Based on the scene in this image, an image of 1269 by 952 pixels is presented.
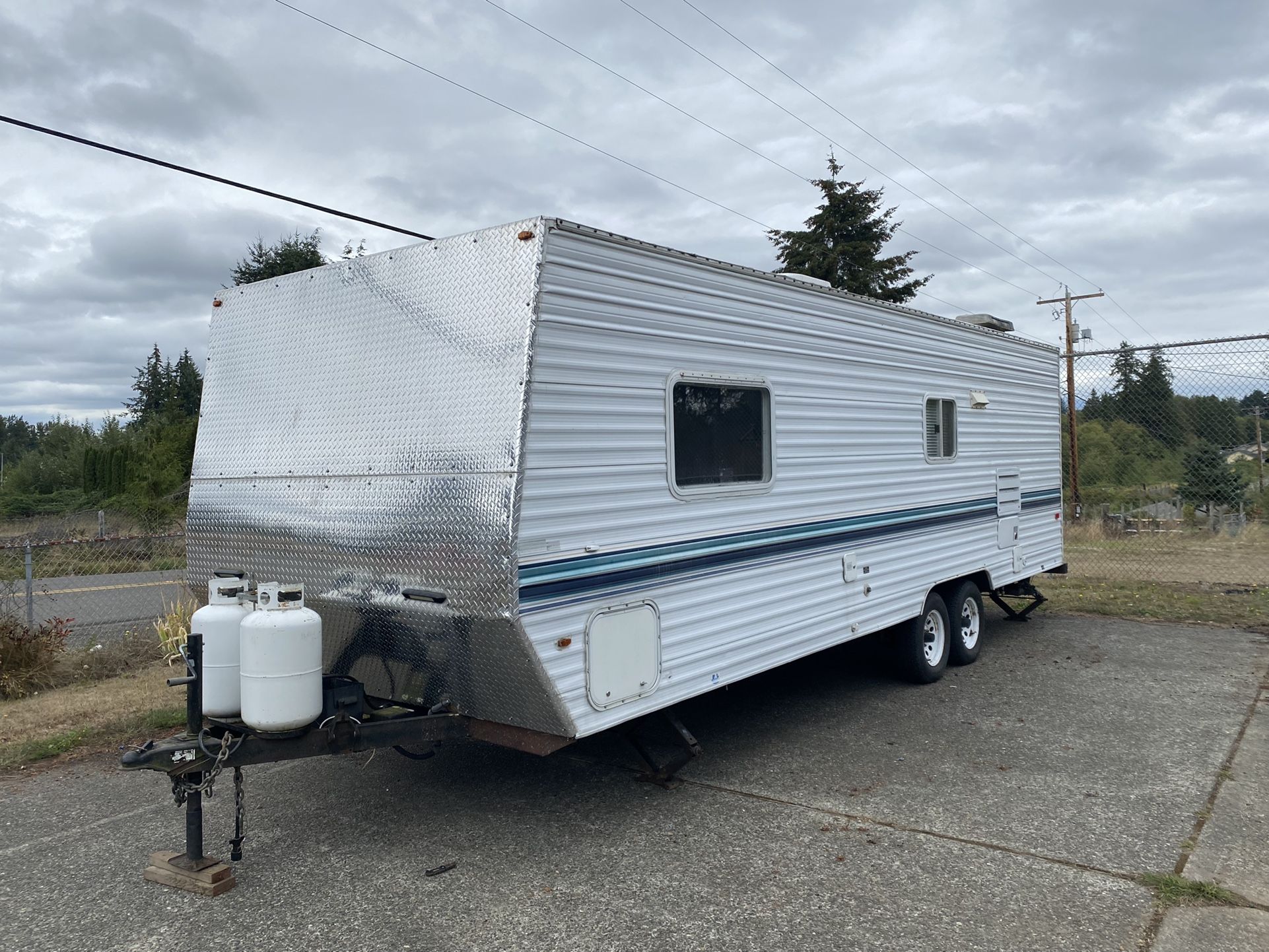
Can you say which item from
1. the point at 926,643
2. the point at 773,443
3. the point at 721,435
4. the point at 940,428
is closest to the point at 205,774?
the point at 721,435

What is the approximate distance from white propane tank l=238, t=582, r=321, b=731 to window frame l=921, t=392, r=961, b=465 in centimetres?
496

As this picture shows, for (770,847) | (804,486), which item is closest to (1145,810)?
(770,847)

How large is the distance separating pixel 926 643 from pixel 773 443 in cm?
290

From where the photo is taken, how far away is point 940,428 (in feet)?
25.0

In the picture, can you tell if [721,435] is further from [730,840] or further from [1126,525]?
[1126,525]

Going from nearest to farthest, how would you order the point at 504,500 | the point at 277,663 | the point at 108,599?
the point at 277,663
the point at 504,500
the point at 108,599

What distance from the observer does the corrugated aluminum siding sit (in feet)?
13.8

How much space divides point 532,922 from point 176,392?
108 ft

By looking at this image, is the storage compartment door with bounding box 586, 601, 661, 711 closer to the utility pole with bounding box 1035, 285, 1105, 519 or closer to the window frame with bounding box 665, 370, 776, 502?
the window frame with bounding box 665, 370, 776, 502

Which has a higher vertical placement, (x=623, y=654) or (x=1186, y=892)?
(x=623, y=654)

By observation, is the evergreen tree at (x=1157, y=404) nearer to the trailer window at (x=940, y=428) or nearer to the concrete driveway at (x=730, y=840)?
the trailer window at (x=940, y=428)

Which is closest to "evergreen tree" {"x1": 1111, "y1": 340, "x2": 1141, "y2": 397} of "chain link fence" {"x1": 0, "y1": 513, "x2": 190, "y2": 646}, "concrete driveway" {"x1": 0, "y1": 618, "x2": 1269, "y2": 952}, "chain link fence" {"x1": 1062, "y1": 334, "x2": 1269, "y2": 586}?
"chain link fence" {"x1": 1062, "y1": 334, "x2": 1269, "y2": 586}

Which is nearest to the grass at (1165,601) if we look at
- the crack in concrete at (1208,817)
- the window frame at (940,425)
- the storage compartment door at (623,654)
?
the crack in concrete at (1208,817)

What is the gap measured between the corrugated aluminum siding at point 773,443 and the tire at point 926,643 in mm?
233
